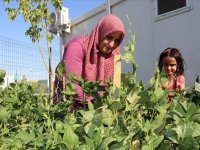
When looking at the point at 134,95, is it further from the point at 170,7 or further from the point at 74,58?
the point at 170,7

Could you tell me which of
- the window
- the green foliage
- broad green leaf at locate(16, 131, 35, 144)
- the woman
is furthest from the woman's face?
the window

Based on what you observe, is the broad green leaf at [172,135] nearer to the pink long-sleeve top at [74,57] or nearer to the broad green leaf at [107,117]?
the broad green leaf at [107,117]

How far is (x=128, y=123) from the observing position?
803 millimetres

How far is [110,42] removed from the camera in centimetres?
182

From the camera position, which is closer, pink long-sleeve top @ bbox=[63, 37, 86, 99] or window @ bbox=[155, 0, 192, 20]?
pink long-sleeve top @ bbox=[63, 37, 86, 99]

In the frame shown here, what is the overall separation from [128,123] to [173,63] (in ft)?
6.71

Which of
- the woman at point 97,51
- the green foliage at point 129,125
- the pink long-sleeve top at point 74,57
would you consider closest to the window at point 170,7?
the woman at point 97,51

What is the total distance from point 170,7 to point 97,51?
12.4 ft

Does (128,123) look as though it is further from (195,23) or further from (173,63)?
(195,23)

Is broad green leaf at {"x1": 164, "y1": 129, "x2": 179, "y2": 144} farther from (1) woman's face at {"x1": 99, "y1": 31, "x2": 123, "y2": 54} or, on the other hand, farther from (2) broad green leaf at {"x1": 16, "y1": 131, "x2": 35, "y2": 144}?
(1) woman's face at {"x1": 99, "y1": 31, "x2": 123, "y2": 54}

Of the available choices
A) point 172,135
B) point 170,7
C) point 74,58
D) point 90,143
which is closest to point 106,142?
point 90,143

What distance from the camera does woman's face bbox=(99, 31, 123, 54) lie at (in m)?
1.80

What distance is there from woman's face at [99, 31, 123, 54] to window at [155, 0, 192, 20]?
132 inches

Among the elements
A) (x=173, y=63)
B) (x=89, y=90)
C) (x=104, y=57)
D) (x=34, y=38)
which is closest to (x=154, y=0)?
(x=34, y=38)
